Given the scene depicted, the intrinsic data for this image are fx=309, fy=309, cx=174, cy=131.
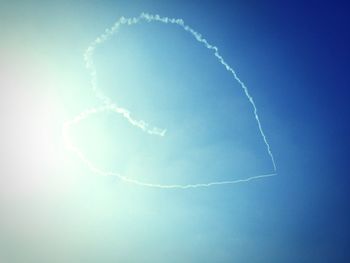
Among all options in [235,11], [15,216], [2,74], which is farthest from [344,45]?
[15,216]

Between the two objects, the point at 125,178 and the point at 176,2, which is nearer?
the point at 176,2

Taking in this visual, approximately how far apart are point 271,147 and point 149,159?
1.08 metres

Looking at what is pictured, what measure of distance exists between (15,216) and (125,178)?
1.15 meters

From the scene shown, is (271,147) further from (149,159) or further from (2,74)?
(2,74)

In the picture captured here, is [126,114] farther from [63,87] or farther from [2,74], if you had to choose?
[2,74]

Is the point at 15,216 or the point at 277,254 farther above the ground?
the point at 277,254

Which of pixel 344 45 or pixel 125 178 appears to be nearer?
pixel 344 45

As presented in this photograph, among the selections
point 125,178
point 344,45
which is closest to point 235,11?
point 344,45

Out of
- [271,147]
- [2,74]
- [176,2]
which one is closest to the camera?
[176,2]

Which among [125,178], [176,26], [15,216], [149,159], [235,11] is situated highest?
[235,11]

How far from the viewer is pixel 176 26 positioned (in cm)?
238

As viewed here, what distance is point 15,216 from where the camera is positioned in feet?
9.72

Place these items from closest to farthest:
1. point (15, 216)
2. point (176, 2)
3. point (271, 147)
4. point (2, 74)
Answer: point (176, 2) → point (2, 74) → point (271, 147) → point (15, 216)

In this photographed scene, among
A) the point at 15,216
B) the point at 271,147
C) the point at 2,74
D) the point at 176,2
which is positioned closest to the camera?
the point at 176,2
